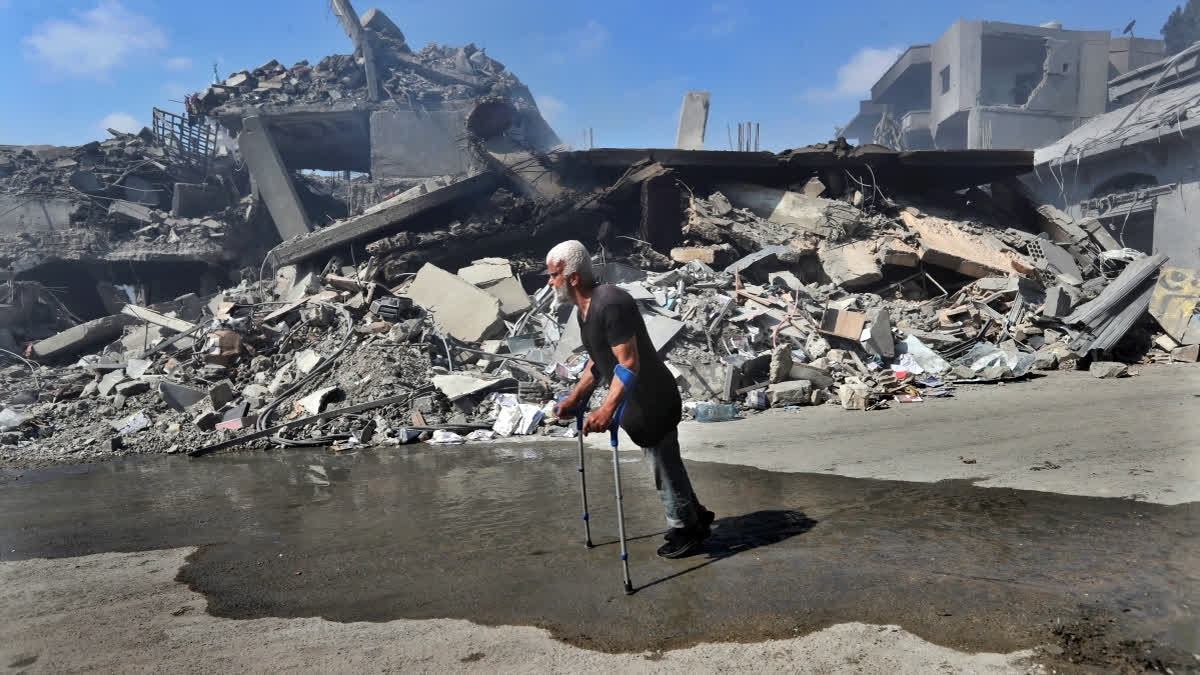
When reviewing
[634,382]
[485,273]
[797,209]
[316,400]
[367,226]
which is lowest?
[316,400]

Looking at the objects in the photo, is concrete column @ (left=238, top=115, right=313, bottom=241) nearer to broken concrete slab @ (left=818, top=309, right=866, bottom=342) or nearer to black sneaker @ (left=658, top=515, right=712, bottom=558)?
broken concrete slab @ (left=818, top=309, right=866, bottom=342)

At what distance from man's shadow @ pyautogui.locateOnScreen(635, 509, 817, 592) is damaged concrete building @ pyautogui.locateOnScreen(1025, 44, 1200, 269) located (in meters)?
18.8

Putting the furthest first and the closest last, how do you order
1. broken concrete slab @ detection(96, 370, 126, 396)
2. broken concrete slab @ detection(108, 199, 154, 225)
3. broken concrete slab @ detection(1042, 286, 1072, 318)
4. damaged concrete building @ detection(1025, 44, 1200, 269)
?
broken concrete slab @ detection(108, 199, 154, 225) → damaged concrete building @ detection(1025, 44, 1200, 269) → broken concrete slab @ detection(96, 370, 126, 396) → broken concrete slab @ detection(1042, 286, 1072, 318)

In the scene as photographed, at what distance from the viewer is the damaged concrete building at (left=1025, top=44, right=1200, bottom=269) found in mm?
17766

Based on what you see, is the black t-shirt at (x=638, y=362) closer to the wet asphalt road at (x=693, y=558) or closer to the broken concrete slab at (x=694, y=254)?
the wet asphalt road at (x=693, y=558)

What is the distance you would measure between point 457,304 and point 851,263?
736 centimetres

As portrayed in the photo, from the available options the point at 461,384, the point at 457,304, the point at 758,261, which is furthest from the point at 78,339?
the point at 758,261

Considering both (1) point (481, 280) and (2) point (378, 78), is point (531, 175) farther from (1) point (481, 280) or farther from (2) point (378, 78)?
(2) point (378, 78)

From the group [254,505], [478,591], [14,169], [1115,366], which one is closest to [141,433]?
[254,505]

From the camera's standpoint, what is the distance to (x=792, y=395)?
793 centimetres

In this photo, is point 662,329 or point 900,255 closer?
point 662,329

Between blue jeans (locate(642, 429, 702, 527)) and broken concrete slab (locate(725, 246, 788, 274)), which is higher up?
broken concrete slab (locate(725, 246, 788, 274))

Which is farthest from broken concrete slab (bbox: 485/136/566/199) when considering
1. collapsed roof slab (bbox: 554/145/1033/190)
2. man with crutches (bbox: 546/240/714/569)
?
man with crutches (bbox: 546/240/714/569)

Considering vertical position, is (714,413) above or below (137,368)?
below
